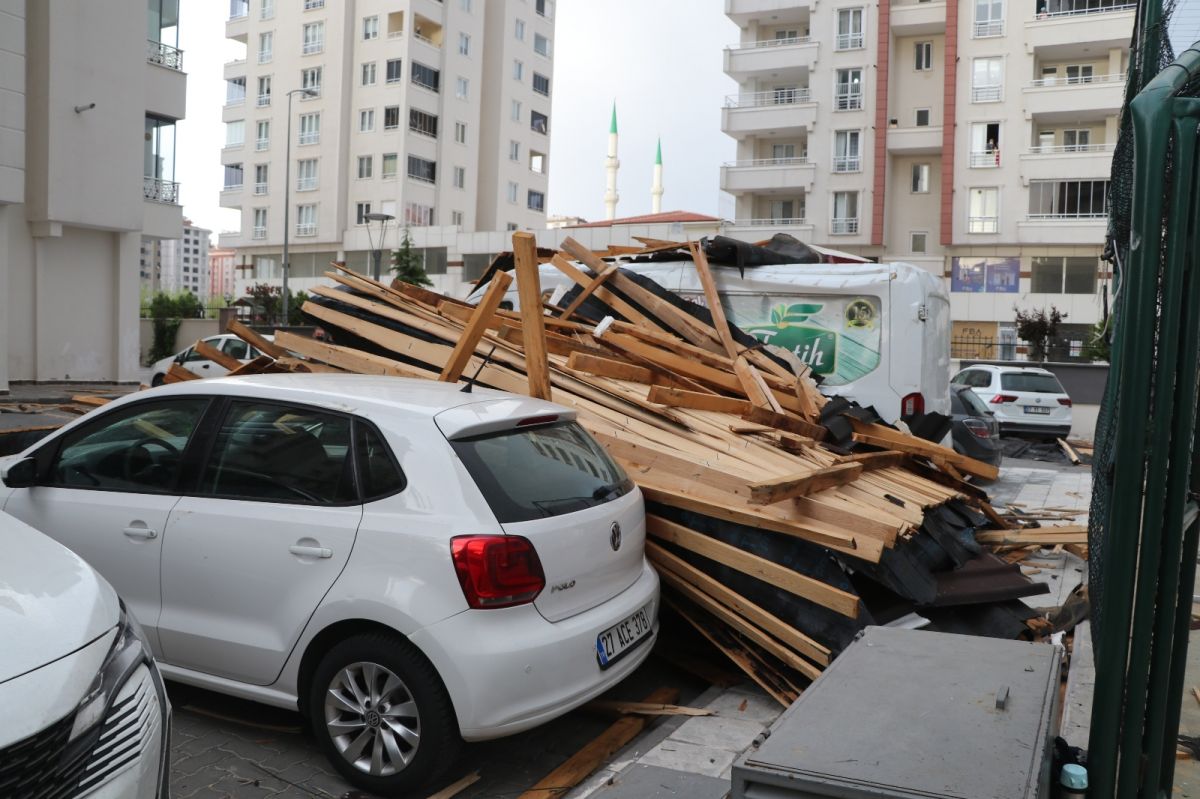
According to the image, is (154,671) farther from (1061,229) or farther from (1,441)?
(1061,229)

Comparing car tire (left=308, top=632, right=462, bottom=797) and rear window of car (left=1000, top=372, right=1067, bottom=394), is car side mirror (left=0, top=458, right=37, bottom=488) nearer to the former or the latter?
car tire (left=308, top=632, right=462, bottom=797)

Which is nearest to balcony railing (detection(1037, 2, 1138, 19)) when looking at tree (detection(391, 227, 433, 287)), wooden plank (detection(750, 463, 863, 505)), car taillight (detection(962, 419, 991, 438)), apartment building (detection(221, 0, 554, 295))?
tree (detection(391, 227, 433, 287))

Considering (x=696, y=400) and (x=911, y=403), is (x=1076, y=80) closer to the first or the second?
(x=911, y=403)

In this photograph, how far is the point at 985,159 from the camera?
45062 mm

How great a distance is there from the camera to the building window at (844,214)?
1870 inches

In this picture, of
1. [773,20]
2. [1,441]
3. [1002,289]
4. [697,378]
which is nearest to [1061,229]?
[1002,289]

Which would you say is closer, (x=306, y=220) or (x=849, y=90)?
(x=849, y=90)

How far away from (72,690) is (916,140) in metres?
48.7

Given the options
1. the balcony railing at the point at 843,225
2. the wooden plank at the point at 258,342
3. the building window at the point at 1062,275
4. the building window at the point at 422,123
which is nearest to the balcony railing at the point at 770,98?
the balcony railing at the point at 843,225

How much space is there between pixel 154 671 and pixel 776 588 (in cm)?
319

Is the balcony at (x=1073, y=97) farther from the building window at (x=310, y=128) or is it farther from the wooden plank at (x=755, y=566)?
the wooden plank at (x=755, y=566)

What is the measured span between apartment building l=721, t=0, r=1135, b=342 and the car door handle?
4429 centimetres

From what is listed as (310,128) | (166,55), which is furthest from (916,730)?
(310,128)

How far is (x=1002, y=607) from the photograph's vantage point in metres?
6.19
